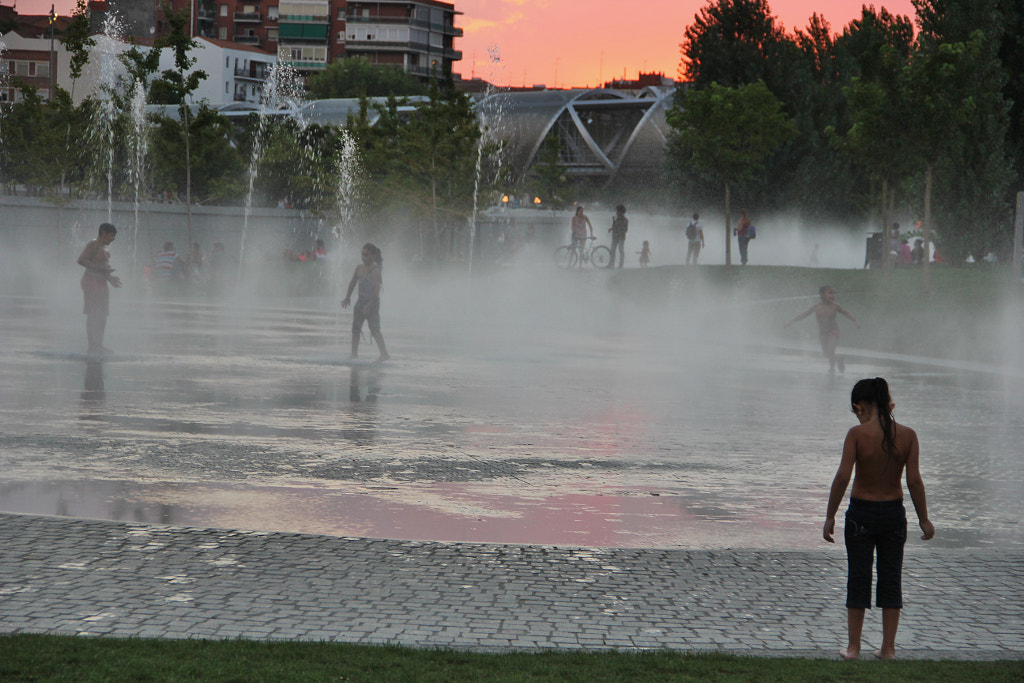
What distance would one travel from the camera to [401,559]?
6.70 meters

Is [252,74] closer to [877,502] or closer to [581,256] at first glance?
[581,256]

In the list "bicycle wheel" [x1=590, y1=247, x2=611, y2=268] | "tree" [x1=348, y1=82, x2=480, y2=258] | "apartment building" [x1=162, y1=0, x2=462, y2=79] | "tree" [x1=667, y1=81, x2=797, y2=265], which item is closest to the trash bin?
"tree" [x1=667, y1=81, x2=797, y2=265]

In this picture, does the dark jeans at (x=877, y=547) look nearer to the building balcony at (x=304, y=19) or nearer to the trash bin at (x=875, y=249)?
the trash bin at (x=875, y=249)

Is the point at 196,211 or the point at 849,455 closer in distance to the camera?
the point at 849,455

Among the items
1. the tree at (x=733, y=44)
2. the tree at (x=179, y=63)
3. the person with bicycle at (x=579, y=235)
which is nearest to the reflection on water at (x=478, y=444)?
the person with bicycle at (x=579, y=235)

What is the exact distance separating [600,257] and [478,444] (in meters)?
27.8

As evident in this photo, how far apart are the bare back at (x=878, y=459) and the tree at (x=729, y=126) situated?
32.4 meters

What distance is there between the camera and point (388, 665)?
475 centimetres

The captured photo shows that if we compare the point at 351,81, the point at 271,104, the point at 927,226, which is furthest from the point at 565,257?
the point at 271,104

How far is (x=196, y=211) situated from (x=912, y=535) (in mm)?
40944

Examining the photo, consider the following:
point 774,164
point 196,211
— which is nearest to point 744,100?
point 774,164

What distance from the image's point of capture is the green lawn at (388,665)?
4.54m

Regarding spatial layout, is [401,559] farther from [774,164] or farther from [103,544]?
[774,164]

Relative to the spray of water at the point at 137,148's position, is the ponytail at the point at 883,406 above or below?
below
